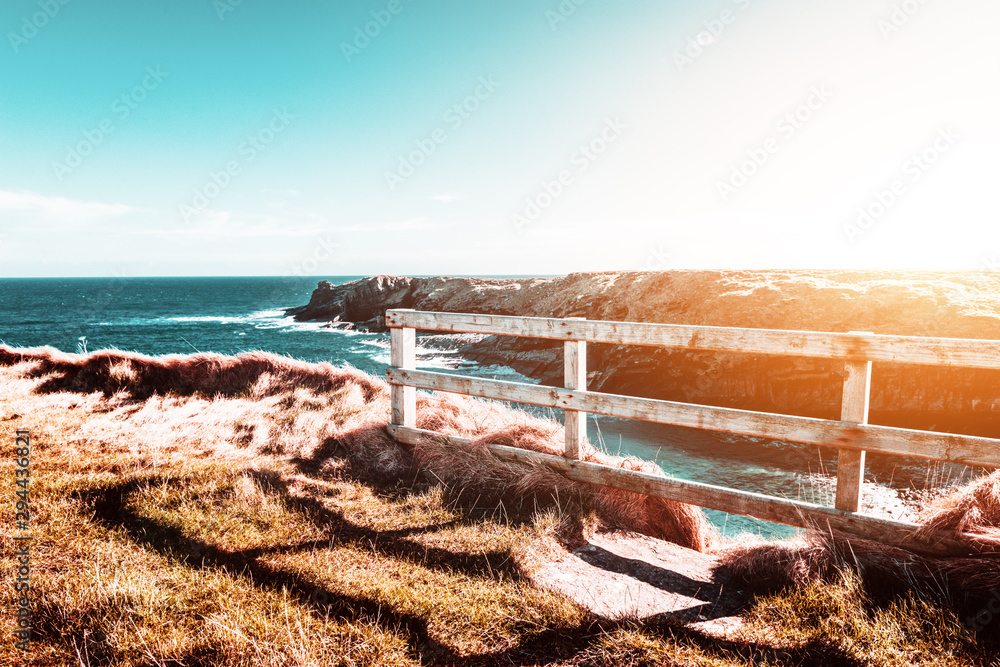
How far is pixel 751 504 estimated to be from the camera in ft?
13.7

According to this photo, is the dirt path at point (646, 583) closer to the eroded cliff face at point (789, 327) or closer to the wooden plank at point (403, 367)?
the wooden plank at point (403, 367)

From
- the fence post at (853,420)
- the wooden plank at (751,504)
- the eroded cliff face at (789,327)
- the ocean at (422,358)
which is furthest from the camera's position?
the eroded cliff face at (789,327)

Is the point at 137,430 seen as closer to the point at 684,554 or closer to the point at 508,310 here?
the point at 684,554

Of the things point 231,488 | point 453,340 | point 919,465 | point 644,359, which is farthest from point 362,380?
point 453,340

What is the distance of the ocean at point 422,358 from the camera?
10.7 m

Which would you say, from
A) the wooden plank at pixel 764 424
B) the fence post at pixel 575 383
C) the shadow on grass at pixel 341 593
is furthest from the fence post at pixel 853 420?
the shadow on grass at pixel 341 593

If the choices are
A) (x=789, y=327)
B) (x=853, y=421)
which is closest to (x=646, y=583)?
(x=853, y=421)

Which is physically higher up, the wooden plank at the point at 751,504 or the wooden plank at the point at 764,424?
the wooden plank at the point at 764,424

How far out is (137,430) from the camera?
21.1 feet

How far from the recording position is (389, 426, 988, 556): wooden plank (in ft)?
11.8

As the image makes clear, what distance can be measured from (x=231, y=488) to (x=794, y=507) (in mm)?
5024

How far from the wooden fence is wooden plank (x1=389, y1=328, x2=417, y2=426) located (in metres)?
0.63

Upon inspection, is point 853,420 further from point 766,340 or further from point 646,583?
point 646,583

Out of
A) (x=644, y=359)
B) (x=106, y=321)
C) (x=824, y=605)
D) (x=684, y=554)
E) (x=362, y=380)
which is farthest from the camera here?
(x=106, y=321)
